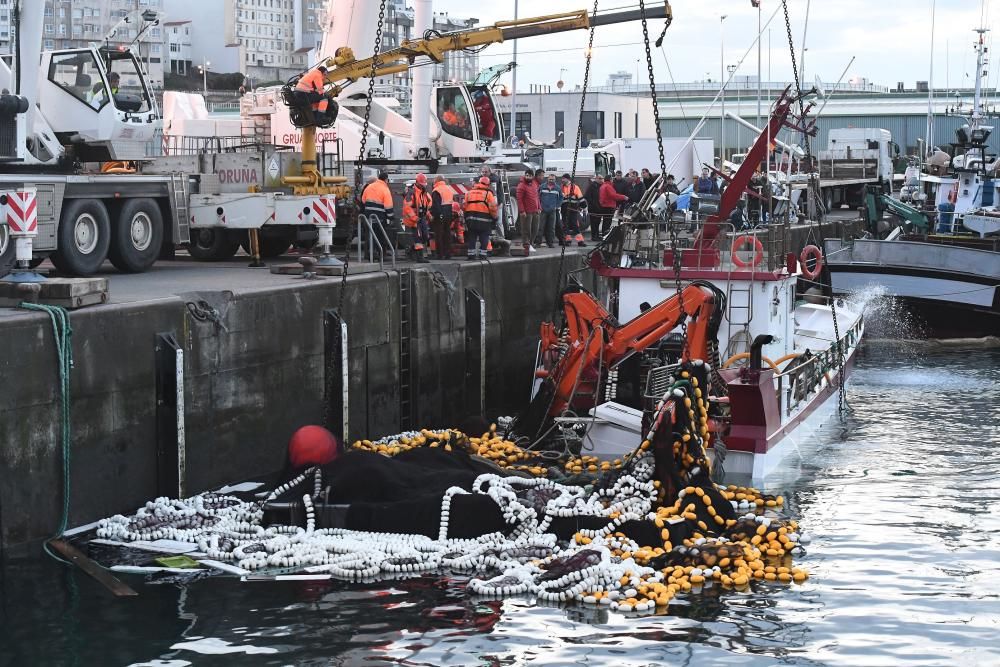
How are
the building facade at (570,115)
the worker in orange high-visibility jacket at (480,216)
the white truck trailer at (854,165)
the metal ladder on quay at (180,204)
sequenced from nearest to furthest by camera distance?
the metal ladder on quay at (180,204) → the worker in orange high-visibility jacket at (480,216) → the white truck trailer at (854,165) → the building facade at (570,115)

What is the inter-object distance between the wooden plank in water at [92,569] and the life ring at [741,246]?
7950 mm

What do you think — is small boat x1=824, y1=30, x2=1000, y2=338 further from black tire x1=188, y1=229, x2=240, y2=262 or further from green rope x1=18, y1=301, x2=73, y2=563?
green rope x1=18, y1=301, x2=73, y2=563

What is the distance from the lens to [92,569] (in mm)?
9914

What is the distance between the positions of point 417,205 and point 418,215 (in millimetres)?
216

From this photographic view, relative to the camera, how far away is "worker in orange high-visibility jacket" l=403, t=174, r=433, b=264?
691 inches

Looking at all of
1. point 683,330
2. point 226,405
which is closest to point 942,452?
point 683,330

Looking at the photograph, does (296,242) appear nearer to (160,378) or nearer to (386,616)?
(160,378)

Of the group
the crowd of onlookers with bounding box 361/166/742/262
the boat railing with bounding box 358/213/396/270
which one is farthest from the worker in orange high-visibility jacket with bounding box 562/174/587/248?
the boat railing with bounding box 358/213/396/270

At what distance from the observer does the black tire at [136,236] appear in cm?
1578

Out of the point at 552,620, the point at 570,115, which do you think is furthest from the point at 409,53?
the point at 570,115

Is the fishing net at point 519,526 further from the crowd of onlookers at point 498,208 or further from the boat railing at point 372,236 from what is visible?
the boat railing at point 372,236

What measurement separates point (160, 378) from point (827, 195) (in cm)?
3297

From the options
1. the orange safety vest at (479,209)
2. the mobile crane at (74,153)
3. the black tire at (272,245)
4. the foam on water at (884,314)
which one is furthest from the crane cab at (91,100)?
the foam on water at (884,314)

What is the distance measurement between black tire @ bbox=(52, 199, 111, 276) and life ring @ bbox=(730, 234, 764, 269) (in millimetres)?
7142
